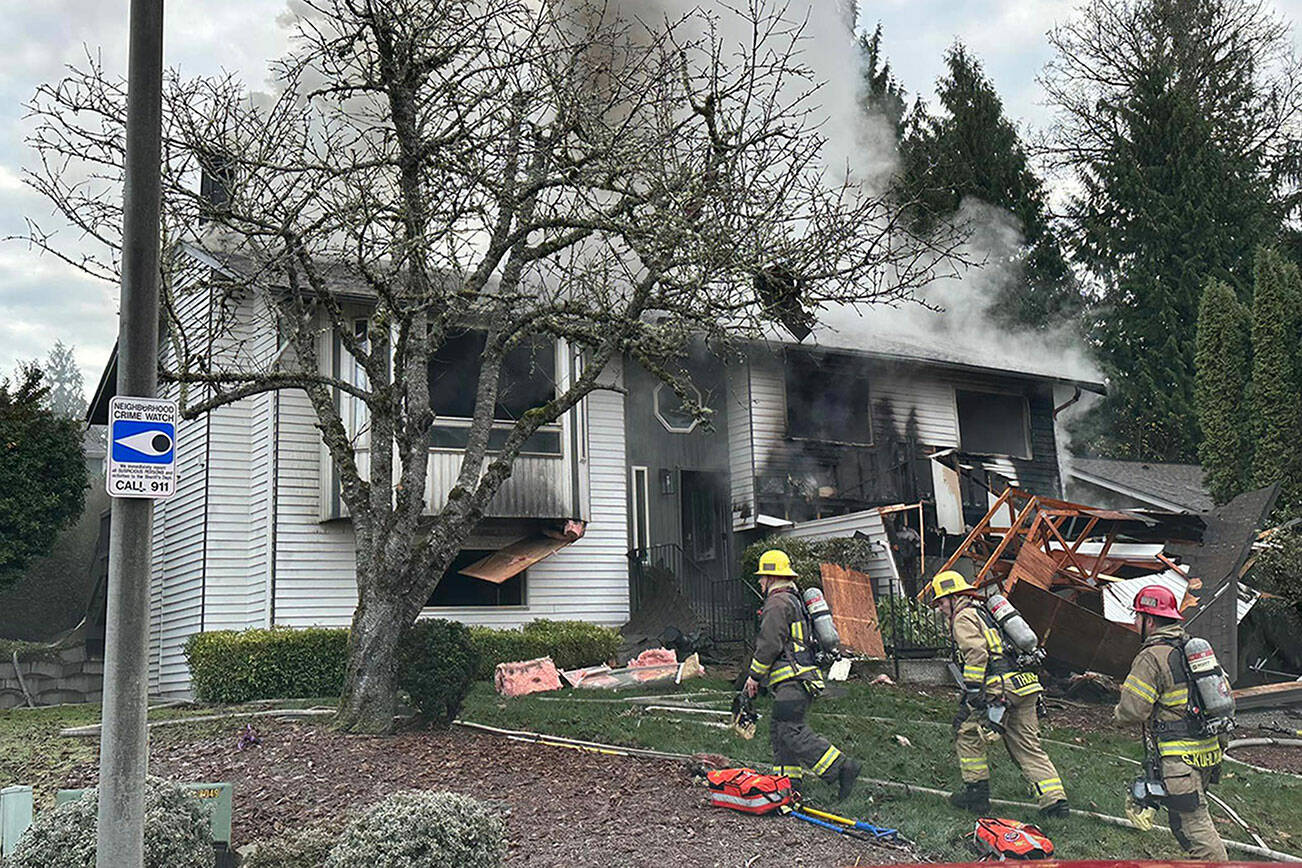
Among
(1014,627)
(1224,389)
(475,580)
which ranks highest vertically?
(1224,389)

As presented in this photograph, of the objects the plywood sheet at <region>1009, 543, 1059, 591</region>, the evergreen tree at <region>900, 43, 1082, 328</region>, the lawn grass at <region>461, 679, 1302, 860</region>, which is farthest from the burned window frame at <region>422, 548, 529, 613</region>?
the evergreen tree at <region>900, 43, 1082, 328</region>

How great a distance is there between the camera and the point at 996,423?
78.2 ft

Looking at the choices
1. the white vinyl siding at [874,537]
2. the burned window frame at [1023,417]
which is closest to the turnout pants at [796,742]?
the white vinyl siding at [874,537]

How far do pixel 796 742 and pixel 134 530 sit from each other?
4832mm

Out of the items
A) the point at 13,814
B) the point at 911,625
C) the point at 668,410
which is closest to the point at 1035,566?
the point at 911,625

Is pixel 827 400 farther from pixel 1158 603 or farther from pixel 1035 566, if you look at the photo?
pixel 1158 603

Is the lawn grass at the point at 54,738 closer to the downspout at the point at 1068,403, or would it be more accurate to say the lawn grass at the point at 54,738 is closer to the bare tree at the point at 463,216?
the bare tree at the point at 463,216

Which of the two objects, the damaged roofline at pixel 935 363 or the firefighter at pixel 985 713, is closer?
the firefighter at pixel 985 713

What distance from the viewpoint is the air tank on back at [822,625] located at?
29.2ft

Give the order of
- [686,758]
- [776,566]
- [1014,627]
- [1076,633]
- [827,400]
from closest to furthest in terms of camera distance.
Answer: [1014,627] → [776,566] → [686,758] → [1076,633] → [827,400]

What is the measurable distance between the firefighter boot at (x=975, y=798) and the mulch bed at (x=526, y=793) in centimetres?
117

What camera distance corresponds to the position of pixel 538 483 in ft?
56.9

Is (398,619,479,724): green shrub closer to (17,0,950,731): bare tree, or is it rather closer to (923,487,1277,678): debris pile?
(17,0,950,731): bare tree

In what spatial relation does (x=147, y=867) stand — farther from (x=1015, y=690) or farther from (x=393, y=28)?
(x=393, y=28)
